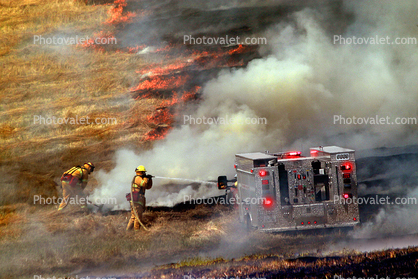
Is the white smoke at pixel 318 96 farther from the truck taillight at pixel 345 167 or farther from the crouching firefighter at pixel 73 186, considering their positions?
the truck taillight at pixel 345 167

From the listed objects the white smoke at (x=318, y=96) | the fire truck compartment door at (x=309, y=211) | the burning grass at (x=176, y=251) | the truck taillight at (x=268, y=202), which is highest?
the white smoke at (x=318, y=96)

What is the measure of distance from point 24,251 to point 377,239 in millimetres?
9001

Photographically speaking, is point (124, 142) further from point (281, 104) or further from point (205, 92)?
point (281, 104)

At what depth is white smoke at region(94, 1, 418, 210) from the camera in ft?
60.2

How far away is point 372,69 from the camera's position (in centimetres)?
1966

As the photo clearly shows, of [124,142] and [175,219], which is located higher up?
[124,142]

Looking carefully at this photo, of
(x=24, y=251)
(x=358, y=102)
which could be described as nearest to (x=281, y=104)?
(x=358, y=102)

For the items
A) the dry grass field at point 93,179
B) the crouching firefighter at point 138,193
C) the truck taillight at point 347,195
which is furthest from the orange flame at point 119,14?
the truck taillight at point 347,195

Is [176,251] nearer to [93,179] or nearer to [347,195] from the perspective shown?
[347,195]

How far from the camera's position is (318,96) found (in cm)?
1930

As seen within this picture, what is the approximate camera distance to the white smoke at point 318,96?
60.2ft

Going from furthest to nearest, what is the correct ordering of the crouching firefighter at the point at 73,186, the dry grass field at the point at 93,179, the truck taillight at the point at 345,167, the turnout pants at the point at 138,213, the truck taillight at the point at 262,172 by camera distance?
the crouching firefighter at the point at 73,186
the turnout pants at the point at 138,213
the truck taillight at the point at 345,167
the truck taillight at the point at 262,172
the dry grass field at the point at 93,179

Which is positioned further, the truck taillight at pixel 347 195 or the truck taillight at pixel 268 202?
the truck taillight at pixel 347 195

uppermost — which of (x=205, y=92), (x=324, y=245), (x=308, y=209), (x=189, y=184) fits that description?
(x=205, y=92)
